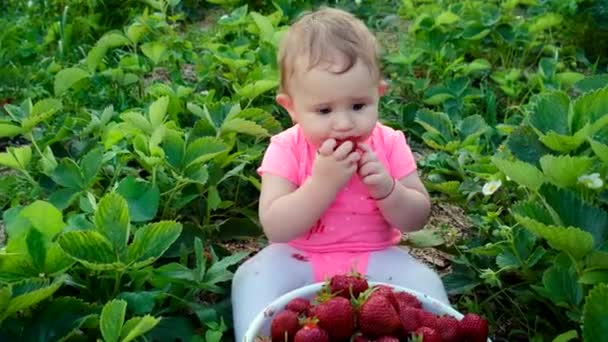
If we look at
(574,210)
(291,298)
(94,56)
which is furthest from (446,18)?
(291,298)

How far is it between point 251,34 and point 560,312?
2.07 metres

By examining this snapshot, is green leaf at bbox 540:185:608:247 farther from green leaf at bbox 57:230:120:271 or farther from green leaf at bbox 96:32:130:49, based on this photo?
green leaf at bbox 96:32:130:49

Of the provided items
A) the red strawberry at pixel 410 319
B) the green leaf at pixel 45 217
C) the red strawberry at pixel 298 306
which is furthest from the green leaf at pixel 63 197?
the red strawberry at pixel 410 319

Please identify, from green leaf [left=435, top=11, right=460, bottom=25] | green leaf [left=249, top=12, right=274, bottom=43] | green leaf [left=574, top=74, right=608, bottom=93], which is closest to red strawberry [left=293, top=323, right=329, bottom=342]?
green leaf [left=574, top=74, right=608, bottom=93]

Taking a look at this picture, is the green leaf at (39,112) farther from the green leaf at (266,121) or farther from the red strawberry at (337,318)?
the red strawberry at (337,318)

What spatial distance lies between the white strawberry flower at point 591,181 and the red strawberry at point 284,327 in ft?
2.16

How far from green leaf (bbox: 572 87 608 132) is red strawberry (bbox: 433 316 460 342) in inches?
22.7

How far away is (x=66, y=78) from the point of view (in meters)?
2.98

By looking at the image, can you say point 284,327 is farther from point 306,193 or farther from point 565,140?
point 565,140

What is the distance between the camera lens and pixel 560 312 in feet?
6.69

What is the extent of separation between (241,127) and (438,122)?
662 mm

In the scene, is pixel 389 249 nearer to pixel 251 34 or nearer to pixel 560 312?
pixel 560 312

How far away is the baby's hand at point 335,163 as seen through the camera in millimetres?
1950

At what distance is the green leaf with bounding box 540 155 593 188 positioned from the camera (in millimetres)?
1854
